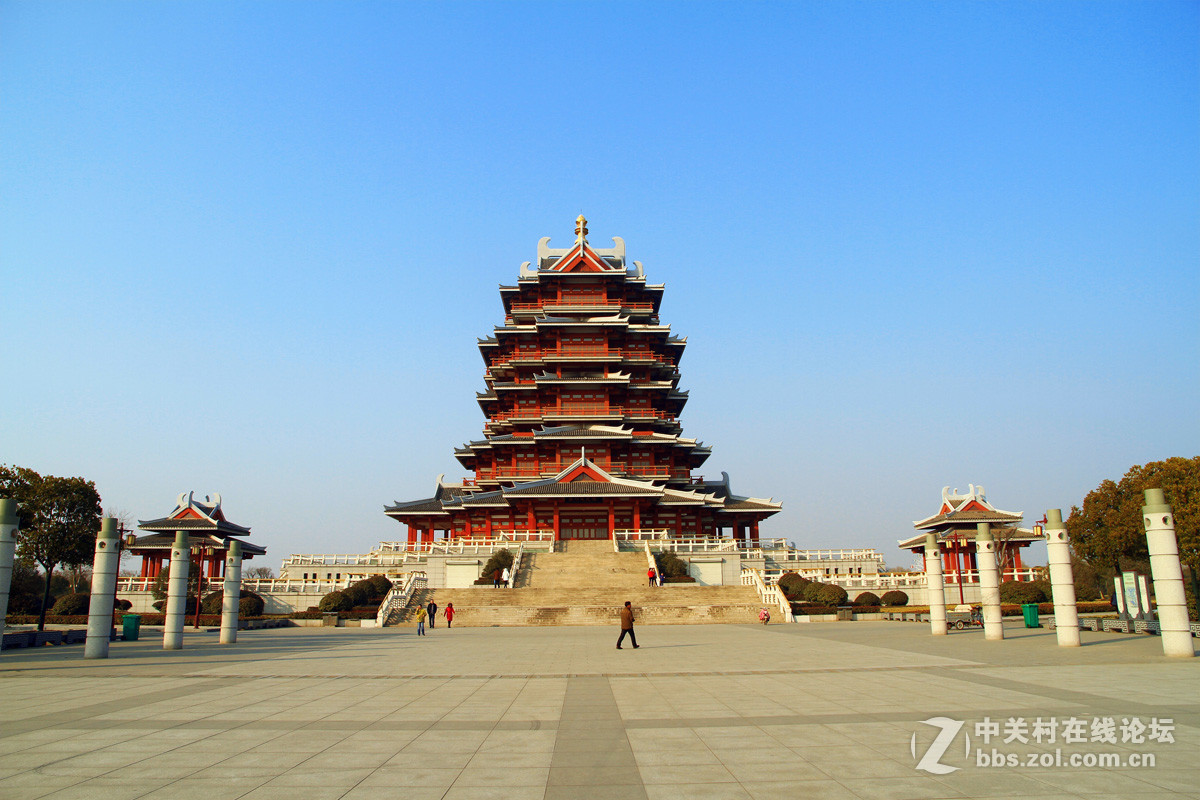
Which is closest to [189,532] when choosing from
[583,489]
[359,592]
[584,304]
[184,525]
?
[184,525]

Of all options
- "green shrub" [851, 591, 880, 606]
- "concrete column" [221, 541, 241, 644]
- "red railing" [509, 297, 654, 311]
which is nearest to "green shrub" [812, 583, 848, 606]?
"green shrub" [851, 591, 880, 606]

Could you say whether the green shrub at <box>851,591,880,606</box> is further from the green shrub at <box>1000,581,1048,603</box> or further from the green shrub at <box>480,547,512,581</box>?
the green shrub at <box>480,547,512,581</box>

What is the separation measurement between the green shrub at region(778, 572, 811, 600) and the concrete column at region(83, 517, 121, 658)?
3002cm

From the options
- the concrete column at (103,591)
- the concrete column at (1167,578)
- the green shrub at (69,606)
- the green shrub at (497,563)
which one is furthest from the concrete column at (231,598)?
the concrete column at (1167,578)

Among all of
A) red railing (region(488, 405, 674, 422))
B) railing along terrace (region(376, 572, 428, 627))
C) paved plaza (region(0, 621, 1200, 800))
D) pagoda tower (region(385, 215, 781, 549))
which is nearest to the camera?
paved plaza (region(0, 621, 1200, 800))

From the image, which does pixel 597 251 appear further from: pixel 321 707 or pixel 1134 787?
pixel 1134 787

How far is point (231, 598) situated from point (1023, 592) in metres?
36.8

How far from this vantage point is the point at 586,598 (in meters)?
39.3

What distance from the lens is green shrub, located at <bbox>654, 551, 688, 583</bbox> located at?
4309 centimetres

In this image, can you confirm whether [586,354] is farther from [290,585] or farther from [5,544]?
[5,544]

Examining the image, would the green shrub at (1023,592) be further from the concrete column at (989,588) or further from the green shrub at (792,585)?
the concrete column at (989,588)

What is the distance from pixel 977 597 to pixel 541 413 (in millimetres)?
34819

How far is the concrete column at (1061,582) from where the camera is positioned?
21.5 metres

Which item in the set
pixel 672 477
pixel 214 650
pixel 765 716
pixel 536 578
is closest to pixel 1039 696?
pixel 765 716
